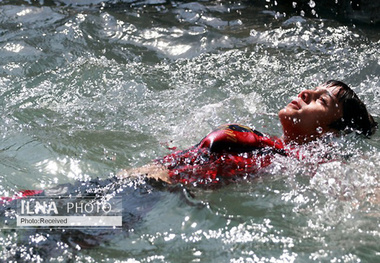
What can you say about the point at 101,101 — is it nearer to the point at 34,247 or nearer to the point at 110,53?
the point at 110,53

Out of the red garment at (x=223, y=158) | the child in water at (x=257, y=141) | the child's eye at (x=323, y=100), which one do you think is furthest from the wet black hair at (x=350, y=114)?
the red garment at (x=223, y=158)

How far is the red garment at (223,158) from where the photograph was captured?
11.3 feet

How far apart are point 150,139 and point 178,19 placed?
3.29 meters

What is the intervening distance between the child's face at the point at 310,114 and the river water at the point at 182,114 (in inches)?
5.7

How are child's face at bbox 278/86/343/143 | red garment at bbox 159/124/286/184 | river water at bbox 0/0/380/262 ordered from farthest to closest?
child's face at bbox 278/86/343/143 → red garment at bbox 159/124/286/184 → river water at bbox 0/0/380/262

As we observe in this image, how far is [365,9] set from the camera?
7496 mm

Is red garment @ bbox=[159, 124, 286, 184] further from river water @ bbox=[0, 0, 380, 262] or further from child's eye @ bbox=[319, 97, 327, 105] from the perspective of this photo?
child's eye @ bbox=[319, 97, 327, 105]

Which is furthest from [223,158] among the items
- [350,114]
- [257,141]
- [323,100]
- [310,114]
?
[350,114]

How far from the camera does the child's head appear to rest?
3.71 meters

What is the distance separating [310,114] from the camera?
3.71 metres

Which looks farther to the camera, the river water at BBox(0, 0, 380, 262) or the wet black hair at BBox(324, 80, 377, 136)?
the wet black hair at BBox(324, 80, 377, 136)

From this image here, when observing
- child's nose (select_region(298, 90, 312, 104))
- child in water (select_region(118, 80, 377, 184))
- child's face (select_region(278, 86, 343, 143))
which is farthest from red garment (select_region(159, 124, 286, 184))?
child's nose (select_region(298, 90, 312, 104))

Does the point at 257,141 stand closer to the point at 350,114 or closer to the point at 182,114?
the point at 350,114

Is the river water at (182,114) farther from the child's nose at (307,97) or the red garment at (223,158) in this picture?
the child's nose at (307,97)
